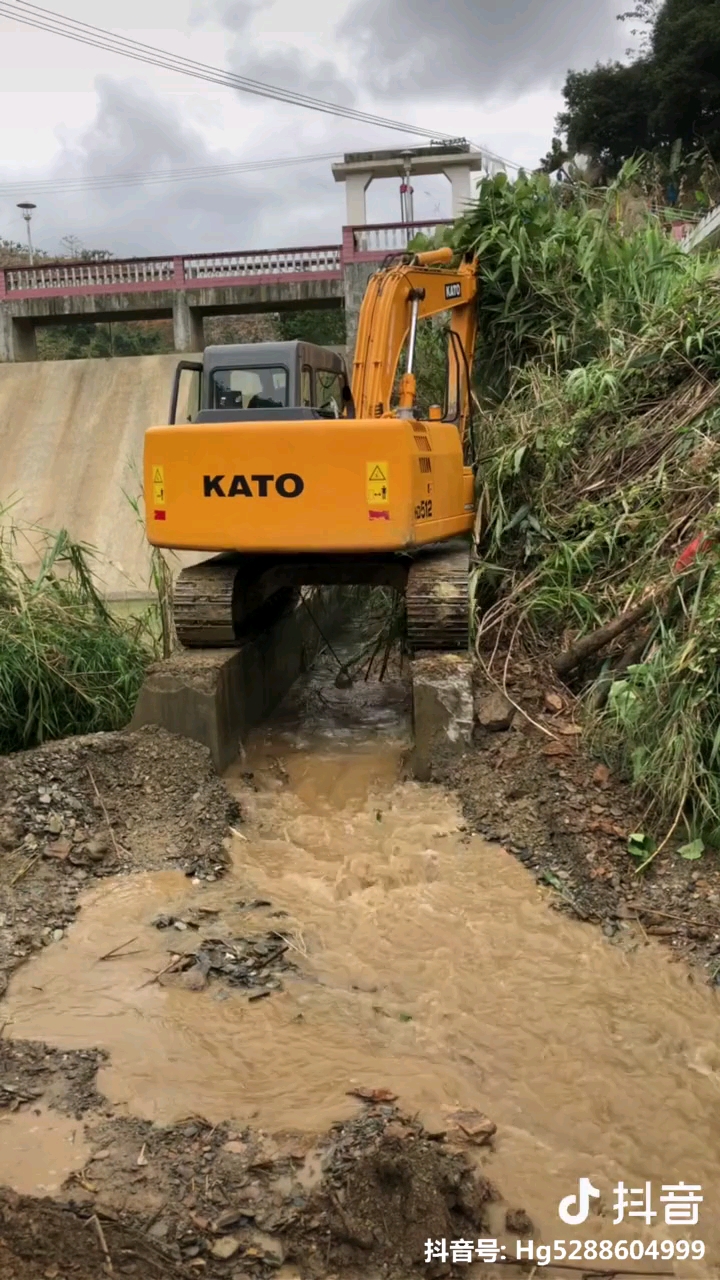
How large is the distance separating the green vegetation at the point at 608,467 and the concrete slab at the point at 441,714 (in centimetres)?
51

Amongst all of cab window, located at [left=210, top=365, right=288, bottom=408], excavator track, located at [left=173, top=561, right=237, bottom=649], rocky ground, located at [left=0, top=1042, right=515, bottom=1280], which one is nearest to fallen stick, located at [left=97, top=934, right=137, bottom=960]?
rocky ground, located at [left=0, top=1042, right=515, bottom=1280]

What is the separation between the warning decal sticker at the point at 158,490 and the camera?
5.43m

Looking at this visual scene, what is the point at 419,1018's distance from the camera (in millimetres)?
3244

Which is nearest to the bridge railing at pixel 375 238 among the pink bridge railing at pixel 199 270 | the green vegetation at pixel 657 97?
the pink bridge railing at pixel 199 270

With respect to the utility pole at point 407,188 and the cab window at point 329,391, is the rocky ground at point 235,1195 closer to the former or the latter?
the cab window at point 329,391

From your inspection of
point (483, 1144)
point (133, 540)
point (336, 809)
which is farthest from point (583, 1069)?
point (133, 540)

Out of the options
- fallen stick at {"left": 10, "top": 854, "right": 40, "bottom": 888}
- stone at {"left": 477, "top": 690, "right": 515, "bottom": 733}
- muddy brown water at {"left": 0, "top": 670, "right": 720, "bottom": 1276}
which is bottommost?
muddy brown water at {"left": 0, "top": 670, "right": 720, "bottom": 1276}

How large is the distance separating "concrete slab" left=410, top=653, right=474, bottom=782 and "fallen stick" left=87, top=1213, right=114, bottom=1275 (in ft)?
10.3

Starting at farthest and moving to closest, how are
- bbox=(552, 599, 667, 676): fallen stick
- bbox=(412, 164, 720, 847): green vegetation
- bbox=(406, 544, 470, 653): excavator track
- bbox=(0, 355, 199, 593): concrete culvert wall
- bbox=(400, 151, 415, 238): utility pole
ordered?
bbox=(400, 151, 415, 238): utility pole < bbox=(0, 355, 199, 593): concrete culvert wall < bbox=(406, 544, 470, 653): excavator track < bbox=(552, 599, 667, 676): fallen stick < bbox=(412, 164, 720, 847): green vegetation

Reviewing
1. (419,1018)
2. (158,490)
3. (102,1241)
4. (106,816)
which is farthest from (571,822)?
(158,490)

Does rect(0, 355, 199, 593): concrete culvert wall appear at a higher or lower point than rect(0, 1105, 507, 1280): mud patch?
higher

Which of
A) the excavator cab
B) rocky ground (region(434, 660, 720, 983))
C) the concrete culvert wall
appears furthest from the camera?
the concrete culvert wall

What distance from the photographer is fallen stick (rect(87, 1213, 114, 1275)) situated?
6.81 ft

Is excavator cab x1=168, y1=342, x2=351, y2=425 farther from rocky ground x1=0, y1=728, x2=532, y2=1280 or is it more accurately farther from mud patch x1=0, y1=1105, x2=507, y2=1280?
mud patch x1=0, y1=1105, x2=507, y2=1280
